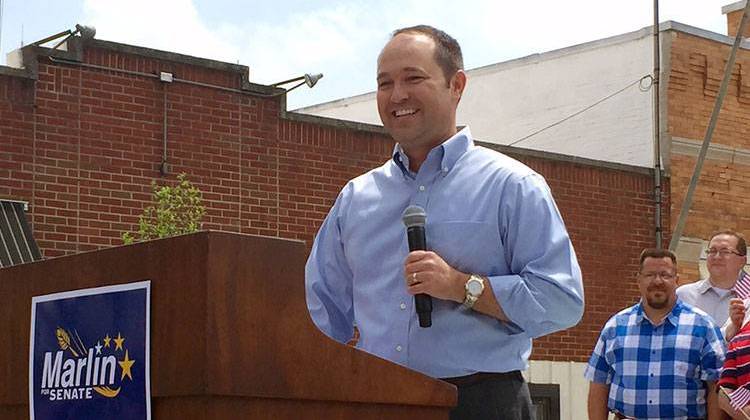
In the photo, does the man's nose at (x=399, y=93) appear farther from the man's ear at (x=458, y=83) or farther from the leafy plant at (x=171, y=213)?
the leafy plant at (x=171, y=213)

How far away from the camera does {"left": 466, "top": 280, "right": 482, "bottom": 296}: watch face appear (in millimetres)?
3074

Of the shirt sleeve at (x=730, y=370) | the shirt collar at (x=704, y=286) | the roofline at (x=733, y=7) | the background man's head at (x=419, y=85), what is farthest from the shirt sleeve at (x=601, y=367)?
the roofline at (x=733, y=7)

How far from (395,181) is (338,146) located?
1116cm

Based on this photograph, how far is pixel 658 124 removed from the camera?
18.0 m

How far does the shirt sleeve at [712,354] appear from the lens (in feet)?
23.6

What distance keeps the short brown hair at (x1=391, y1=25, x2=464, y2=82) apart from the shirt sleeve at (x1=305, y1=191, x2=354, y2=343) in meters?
0.46

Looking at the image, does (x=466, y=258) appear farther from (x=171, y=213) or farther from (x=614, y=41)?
(x=614, y=41)

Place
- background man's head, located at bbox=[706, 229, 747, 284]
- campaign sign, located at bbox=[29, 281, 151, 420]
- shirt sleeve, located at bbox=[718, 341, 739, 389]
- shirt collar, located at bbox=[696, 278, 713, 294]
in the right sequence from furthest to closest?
shirt collar, located at bbox=[696, 278, 713, 294] → background man's head, located at bbox=[706, 229, 747, 284] → shirt sleeve, located at bbox=[718, 341, 739, 389] → campaign sign, located at bbox=[29, 281, 151, 420]

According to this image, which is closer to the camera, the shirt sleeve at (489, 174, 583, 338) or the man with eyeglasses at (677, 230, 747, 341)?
the shirt sleeve at (489, 174, 583, 338)

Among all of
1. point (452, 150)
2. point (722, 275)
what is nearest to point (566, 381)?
point (722, 275)

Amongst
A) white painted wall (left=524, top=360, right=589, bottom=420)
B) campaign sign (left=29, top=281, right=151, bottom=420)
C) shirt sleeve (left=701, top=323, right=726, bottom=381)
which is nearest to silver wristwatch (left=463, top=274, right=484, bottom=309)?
campaign sign (left=29, top=281, right=151, bottom=420)

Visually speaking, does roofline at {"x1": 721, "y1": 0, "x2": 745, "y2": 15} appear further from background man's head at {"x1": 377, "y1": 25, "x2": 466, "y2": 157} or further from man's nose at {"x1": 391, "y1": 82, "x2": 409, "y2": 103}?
man's nose at {"x1": 391, "y1": 82, "x2": 409, "y2": 103}

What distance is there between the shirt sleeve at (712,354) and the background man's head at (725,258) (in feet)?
2.66

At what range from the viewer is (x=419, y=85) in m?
3.26
